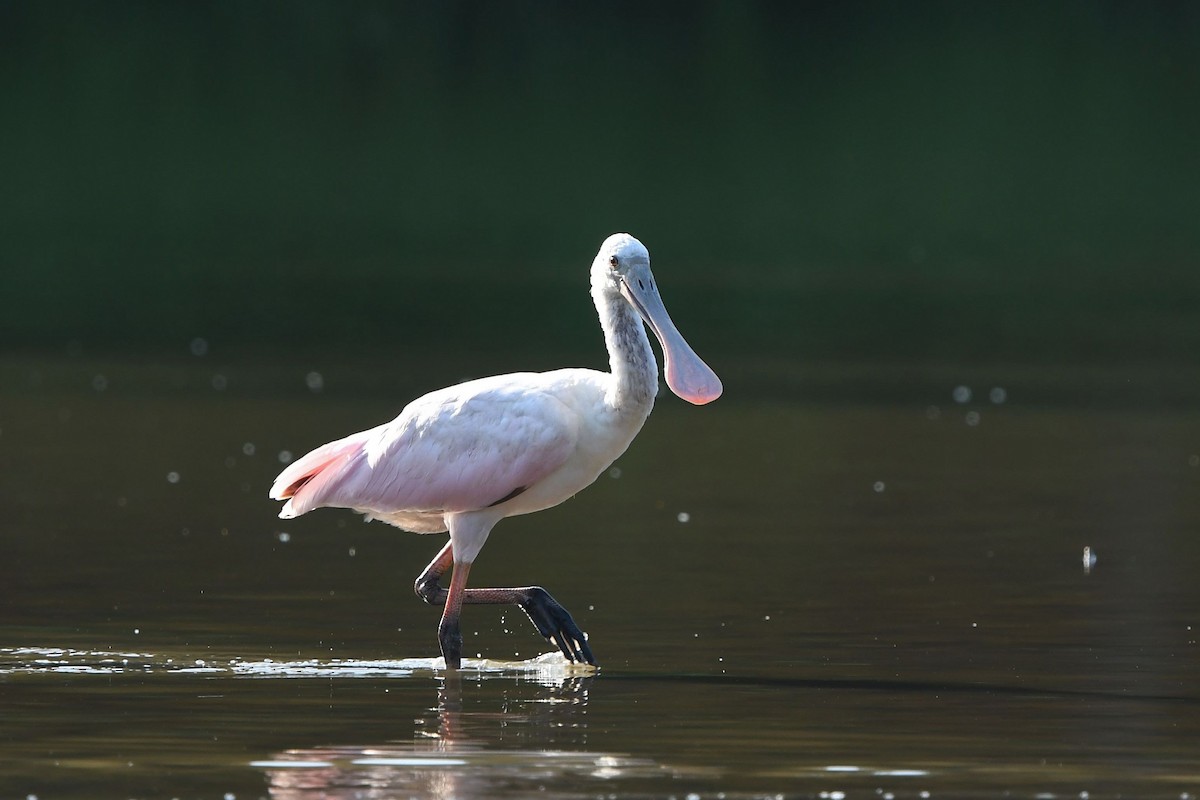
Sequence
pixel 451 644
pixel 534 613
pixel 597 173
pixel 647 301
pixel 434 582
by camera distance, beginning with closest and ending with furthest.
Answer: pixel 451 644, pixel 534 613, pixel 647 301, pixel 434 582, pixel 597 173

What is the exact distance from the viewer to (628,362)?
11.4 m

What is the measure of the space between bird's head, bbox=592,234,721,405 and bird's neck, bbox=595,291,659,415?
0.19ft

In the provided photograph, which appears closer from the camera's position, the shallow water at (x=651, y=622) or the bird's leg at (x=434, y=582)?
the shallow water at (x=651, y=622)

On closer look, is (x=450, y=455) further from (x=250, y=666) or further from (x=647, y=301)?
(x=250, y=666)

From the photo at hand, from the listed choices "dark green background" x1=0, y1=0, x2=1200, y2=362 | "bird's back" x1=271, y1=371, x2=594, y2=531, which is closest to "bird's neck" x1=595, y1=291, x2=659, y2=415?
"bird's back" x1=271, y1=371, x2=594, y2=531

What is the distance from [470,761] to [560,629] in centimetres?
217

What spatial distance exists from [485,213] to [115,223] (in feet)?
A: 19.9

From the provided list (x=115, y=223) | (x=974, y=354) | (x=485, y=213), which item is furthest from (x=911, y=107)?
(x=974, y=354)

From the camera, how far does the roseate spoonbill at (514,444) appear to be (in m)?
11.3

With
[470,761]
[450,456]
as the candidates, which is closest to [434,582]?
[450,456]

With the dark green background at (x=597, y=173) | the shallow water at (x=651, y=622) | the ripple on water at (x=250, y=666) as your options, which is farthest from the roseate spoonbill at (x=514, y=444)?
the dark green background at (x=597, y=173)

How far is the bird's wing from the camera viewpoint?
11359 millimetres

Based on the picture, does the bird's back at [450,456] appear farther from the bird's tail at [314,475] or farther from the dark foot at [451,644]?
the dark foot at [451,644]

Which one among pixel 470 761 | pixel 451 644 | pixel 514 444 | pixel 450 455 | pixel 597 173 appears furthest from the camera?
pixel 597 173
